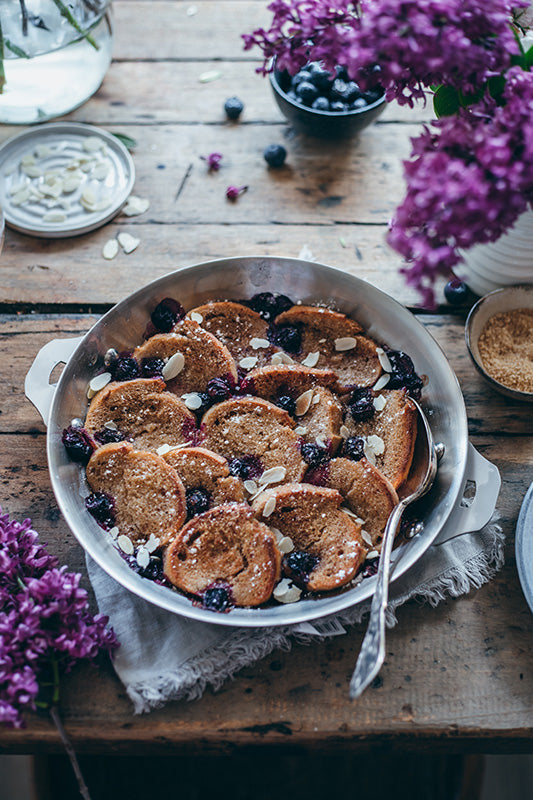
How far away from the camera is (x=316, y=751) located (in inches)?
60.6

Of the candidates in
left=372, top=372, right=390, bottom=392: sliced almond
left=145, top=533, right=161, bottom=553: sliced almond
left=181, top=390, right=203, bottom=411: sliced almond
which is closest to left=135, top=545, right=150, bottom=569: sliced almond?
left=145, top=533, right=161, bottom=553: sliced almond

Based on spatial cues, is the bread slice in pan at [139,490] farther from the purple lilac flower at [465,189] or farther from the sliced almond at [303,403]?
the purple lilac flower at [465,189]

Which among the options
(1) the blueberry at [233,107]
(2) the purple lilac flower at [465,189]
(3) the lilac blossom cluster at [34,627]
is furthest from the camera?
(1) the blueberry at [233,107]

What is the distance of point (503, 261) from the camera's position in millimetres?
1807

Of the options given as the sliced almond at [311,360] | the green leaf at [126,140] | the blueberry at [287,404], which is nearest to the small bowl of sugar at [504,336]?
the sliced almond at [311,360]

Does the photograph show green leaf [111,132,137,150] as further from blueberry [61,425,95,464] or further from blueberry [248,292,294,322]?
blueberry [61,425,95,464]

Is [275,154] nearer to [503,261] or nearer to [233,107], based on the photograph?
[233,107]

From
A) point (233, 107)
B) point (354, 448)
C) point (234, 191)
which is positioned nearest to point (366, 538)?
point (354, 448)

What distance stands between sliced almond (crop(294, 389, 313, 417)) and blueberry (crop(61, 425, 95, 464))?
0.52 metres

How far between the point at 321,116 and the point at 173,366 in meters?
0.97

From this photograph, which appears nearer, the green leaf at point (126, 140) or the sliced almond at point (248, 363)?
the sliced almond at point (248, 363)

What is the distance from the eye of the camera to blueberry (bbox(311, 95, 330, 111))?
6.82 ft

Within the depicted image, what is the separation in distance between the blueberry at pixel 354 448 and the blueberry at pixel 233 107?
1.32 meters

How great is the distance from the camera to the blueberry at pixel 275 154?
2.21 m
